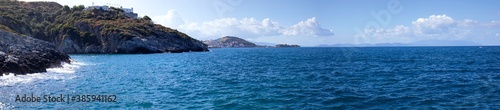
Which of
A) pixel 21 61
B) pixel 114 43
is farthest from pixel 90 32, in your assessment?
pixel 21 61

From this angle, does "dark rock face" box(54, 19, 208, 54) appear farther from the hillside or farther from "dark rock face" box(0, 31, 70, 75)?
"dark rock face" box(0, 31, 70, 75)

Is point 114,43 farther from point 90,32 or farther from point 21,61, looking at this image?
point 21,61

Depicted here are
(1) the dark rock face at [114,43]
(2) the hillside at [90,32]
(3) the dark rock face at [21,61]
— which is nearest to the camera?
(3) the dark rock face at [21,61]

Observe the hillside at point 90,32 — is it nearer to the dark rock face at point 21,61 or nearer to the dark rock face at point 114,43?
the dark rock face at point 114,43

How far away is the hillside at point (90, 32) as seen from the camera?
4936 inches

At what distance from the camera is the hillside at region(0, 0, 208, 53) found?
12537 cm

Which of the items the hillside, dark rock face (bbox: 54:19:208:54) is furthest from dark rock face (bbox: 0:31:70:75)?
the hillside

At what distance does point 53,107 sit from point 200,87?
1357cm

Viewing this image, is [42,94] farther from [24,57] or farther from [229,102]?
[24,57]

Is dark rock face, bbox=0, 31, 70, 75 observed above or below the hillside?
below

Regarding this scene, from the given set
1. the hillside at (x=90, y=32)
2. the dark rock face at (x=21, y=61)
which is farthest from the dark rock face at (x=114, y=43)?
the dark rock face at (x=21, y=61)

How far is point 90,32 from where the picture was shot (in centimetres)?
13538

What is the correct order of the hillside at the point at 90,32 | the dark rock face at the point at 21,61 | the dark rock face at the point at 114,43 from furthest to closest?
the hillside at the point at 90,32, the dark rock face at the point at 114,43, the dark rock face at the point at 21,61

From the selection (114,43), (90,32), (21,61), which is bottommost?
(21,61)
